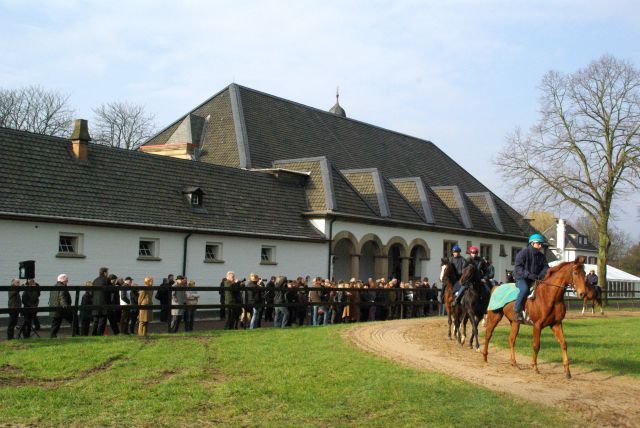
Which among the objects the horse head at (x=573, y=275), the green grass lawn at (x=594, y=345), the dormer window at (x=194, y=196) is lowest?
the green grass lawn at (x=594, y=345)

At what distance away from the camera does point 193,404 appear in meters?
9.23

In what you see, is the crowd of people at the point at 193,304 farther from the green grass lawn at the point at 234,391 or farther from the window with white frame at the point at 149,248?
the green grass lawn at the point at 234,391

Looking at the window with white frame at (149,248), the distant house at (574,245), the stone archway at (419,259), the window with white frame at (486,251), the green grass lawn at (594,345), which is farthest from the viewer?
the distant house at (574,245)

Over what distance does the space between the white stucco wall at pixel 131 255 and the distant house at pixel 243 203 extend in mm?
44

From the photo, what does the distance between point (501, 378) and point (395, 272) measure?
28.2 metres

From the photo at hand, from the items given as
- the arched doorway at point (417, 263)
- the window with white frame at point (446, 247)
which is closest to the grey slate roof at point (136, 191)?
the arched doorway at point (417, 263)

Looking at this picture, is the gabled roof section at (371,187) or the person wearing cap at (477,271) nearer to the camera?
the person wearing cap at (477,271)

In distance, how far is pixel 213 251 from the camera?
29.5 metres

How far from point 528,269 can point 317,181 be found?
23.0 meters

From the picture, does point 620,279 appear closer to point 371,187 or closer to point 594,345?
point 371,187

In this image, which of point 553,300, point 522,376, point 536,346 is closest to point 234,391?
point 522,376

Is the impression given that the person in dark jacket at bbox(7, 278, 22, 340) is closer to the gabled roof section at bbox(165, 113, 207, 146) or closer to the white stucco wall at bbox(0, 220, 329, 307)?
the white stucco wall at bbox(0, 220, 329, 307)

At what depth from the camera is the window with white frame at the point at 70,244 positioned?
24.2 metres

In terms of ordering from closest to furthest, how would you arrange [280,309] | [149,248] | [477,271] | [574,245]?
[477,271], [280,309], [149,248], [574,245]
